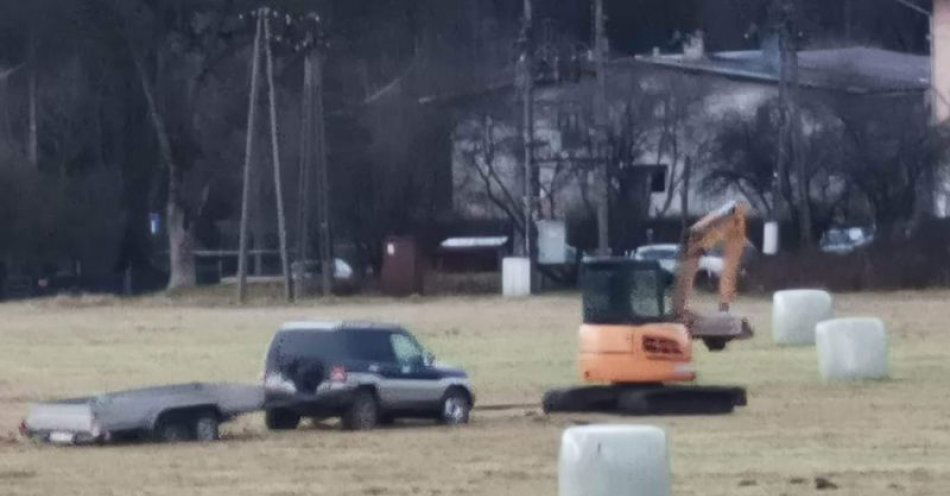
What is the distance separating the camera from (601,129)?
262ft

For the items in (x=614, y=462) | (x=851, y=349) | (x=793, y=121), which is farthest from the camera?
(x=793, y=121)

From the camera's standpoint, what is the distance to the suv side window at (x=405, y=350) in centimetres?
2894

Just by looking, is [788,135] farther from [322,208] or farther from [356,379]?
[356,379]

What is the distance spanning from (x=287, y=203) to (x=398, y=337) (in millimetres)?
54446

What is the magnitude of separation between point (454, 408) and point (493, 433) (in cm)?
220

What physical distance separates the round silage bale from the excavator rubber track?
13.7 meters

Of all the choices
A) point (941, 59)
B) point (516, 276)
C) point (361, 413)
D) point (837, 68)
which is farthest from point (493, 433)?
point (837, 68)

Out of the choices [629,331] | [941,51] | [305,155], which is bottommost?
[629,331]

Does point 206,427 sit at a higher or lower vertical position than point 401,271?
lower

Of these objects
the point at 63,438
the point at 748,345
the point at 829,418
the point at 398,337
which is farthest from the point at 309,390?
the point at 748,345

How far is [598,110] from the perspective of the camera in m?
77.6

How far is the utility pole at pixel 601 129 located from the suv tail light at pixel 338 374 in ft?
136

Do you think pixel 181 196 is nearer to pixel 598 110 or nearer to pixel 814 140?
pixel 598 110

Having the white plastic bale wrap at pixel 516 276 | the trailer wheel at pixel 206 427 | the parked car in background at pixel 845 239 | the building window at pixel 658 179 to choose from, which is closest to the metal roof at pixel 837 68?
the building window at pixel 658 179
